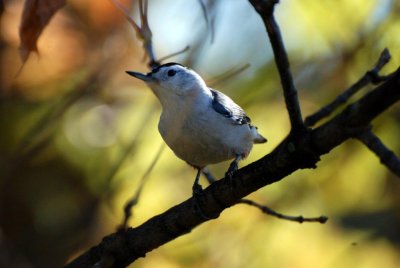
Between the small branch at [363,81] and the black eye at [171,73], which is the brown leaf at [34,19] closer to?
the small branch at [363,81]

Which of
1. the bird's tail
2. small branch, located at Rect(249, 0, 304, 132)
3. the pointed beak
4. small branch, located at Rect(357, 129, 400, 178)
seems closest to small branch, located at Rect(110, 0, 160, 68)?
the pointed beak

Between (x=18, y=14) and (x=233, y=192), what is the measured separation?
1.35 m

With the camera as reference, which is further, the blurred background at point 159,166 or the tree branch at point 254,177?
the blurred background at point 159,166

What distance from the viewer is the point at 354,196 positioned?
266 centimetres

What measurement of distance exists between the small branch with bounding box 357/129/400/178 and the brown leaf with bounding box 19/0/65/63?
3.04 feet

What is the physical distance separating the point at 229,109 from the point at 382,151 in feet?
4.43

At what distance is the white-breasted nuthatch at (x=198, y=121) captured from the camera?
2650mm

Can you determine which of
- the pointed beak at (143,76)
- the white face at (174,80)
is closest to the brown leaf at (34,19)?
the pointed beak at (143,76)

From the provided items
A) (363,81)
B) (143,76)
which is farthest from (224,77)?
(363,81)

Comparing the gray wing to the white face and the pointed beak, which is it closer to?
the white face

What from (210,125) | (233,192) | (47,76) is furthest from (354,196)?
(47,76)

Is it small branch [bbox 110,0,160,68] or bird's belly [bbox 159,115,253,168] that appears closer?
small branch [bbox 110,0,160,68]

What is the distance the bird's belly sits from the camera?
2639 millimetres

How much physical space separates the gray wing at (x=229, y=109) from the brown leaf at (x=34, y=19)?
109 cm
